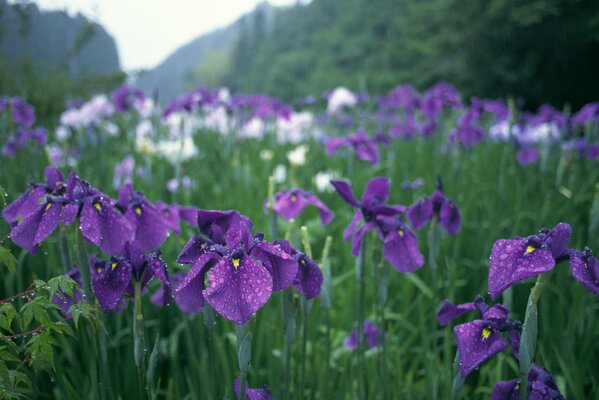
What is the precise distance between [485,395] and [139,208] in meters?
1.81

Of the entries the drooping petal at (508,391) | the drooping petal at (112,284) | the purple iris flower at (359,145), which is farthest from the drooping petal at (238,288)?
the purple iris flower at (359,145)

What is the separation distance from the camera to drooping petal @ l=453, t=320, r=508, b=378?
4.14ft

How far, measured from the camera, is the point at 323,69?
37156mm

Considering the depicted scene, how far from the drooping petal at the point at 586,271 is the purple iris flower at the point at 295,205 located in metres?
1.05

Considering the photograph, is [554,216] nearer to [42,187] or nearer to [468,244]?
[468,244]

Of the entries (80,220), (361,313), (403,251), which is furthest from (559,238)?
(80,220)

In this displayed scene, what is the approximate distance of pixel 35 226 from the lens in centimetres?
139

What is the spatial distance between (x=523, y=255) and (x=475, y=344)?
0.29 m

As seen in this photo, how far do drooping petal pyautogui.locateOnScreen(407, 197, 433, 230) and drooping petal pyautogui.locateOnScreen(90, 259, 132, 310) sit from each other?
1215 mm

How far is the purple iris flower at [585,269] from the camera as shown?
1.13 meters

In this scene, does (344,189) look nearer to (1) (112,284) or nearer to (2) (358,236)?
(2) (358,236)

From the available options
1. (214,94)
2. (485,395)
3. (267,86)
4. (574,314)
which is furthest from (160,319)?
(267,86)

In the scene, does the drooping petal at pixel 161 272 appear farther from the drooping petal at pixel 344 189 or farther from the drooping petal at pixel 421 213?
the drooping petal at pixel 421 213

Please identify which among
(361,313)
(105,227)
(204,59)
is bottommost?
(204,59)
